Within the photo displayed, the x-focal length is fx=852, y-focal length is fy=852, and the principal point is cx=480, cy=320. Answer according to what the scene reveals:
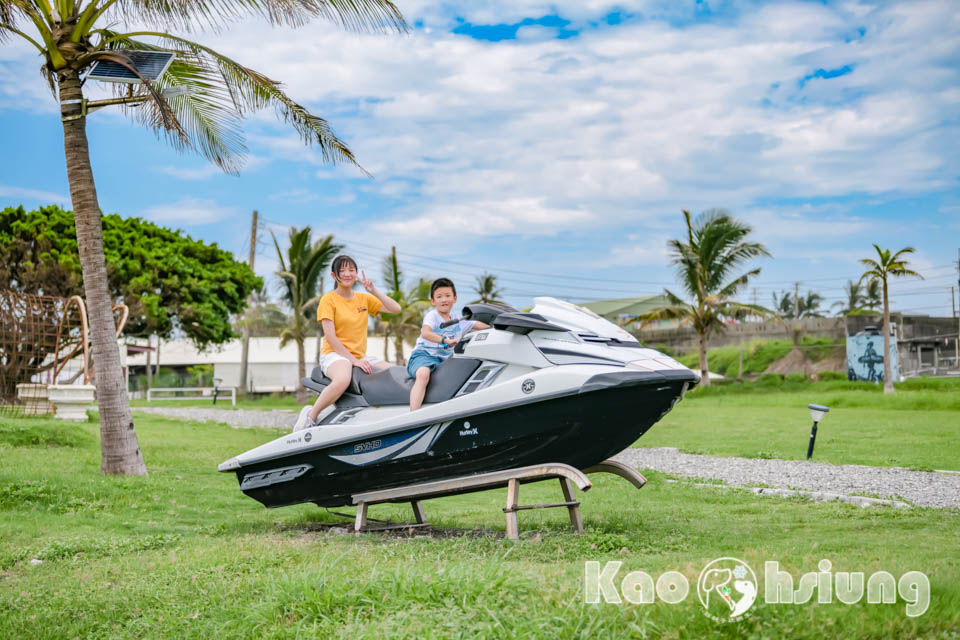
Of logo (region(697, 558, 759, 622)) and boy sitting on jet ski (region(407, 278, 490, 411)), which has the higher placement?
boy sitting on jet ski (region(407, 278, 490, 411))

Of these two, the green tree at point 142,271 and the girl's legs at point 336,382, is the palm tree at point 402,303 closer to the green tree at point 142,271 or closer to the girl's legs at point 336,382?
the green tree at point 142,271

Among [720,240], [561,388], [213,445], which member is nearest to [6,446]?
[213,445]

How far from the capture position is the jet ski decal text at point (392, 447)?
6.29 metres

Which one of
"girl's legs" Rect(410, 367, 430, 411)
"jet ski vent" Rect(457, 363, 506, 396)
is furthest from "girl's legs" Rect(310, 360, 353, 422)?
"jet ski vent" Rect(457, 363, 506, 396)

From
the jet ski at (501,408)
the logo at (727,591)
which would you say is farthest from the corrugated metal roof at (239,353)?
the logo at (727,591)

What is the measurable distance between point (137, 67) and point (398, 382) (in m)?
5.84

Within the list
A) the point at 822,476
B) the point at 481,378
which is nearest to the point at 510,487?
the point at 481,378

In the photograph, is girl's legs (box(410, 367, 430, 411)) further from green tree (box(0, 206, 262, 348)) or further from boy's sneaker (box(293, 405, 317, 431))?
green tree (box(0, 206, 262, 348))

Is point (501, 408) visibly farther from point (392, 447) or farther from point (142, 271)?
point (142, 271)

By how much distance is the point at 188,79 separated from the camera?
37.6 feet

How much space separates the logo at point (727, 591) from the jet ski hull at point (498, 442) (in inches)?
78.2

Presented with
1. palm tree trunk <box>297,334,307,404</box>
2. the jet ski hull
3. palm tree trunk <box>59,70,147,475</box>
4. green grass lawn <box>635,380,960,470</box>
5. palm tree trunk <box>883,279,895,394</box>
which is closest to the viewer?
the jet ski hull

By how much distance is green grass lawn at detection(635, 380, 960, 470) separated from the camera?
1352 cm

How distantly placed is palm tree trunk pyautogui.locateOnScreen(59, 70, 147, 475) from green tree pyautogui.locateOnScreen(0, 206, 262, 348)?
1726 cm
